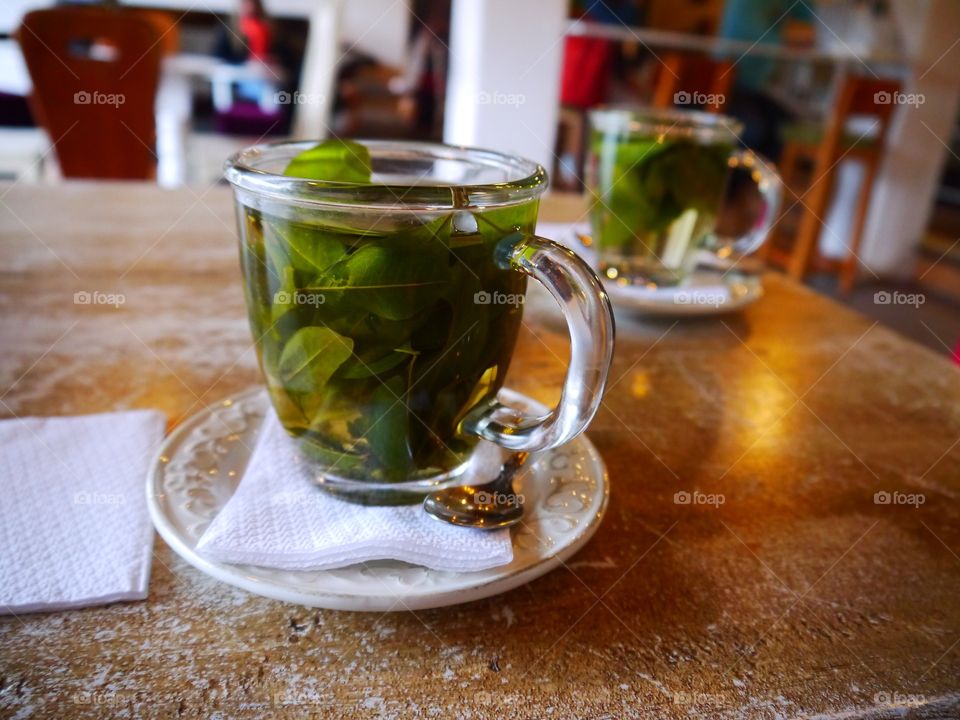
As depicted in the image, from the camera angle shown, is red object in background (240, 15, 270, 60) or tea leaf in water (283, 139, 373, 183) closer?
tea leaf in water (283, 139, 373, 183)

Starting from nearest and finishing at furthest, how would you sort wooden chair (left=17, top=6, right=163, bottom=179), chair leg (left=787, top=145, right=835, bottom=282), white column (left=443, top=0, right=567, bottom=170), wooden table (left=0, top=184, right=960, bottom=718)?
1. wooden table (left=0, top=184, right=960, bottom=718)
2. wooden chair (left=17, top=6, right=163, bottom=179)
3. white column (left=443, top=0, right=567, bottom=170)
4. chair leg (left=787, top=145, right=835, bottom=282)

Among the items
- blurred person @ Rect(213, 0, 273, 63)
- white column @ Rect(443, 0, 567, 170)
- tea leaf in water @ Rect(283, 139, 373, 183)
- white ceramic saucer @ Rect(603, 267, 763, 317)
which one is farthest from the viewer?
blurred person @ Rect(213, 0, 273, 63)

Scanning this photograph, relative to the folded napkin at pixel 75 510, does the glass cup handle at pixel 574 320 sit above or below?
above

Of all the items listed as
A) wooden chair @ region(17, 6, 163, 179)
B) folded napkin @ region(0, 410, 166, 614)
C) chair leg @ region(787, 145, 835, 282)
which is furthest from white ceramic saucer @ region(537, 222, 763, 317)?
chair leg @ region(787, 145, 835, 282)

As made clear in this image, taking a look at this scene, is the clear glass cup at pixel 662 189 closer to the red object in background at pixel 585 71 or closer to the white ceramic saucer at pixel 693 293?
the white ceramic saucer at pixel 693 293

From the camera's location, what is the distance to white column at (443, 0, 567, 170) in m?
2.26

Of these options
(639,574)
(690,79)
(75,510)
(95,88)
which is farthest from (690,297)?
(690,79)

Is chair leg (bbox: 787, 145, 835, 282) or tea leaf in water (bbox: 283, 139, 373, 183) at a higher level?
tea leaf in water (bbox: 283, 139, 373, 183)

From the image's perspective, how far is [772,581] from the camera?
41cm

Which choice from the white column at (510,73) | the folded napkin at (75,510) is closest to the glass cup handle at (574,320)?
the folded napkin at (75,510)

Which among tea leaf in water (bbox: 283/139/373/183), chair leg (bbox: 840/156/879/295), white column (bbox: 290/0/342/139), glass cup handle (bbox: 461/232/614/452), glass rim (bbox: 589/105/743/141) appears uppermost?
tea leaf in water (bbox: 283/139/373/183)

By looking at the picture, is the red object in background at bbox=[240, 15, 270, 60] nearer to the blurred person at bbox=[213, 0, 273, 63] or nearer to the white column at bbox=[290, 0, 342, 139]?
the blurred person at bbox=[213, 0, 273, 63]

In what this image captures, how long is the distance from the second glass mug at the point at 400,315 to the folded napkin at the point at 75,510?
0.10 m

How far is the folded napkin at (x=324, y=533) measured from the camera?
0.36 metres
